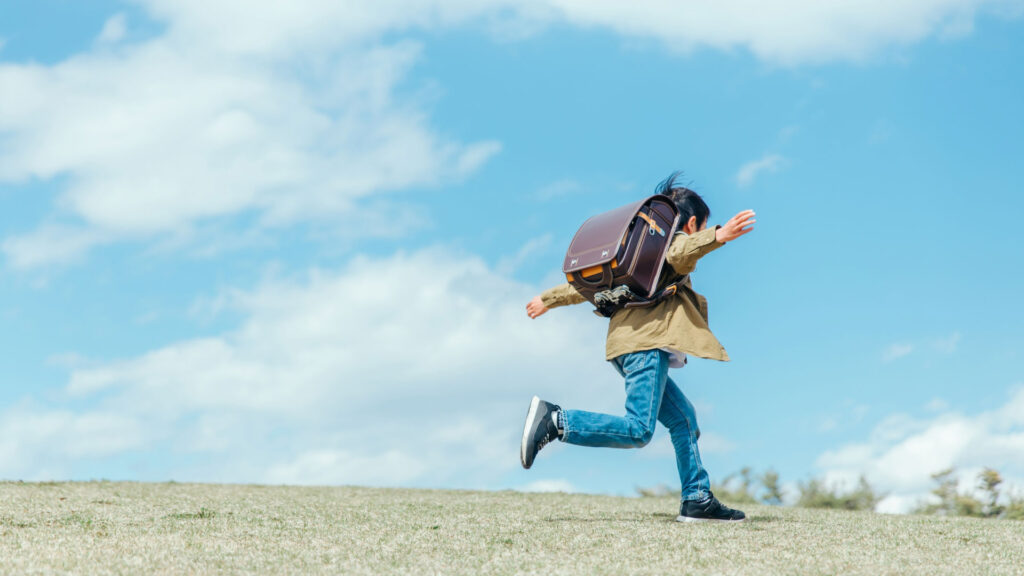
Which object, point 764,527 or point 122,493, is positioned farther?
point 122,493

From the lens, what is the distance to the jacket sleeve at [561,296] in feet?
23.0

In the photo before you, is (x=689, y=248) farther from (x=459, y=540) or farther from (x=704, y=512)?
(x=459, y=540)

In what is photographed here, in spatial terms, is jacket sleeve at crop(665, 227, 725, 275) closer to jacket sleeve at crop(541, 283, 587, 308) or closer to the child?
the child

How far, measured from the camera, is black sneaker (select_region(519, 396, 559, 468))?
5.94 m

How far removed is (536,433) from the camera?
594 cm

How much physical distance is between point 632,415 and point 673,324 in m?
0.69

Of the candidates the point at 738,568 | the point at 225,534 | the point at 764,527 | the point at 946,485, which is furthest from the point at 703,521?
the point at 946,485

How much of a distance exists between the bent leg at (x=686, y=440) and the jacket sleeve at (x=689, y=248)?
0.99 m

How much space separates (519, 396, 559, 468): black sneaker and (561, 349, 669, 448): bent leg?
0.32 feet

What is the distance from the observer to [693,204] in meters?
6.84

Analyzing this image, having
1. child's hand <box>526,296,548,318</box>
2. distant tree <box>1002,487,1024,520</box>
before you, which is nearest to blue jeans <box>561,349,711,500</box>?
child's hand <box>526,296,548,318</box>

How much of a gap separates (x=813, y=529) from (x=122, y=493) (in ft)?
21.0

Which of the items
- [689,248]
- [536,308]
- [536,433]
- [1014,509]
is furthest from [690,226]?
[1014,509]

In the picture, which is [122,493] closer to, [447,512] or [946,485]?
[447,512]
